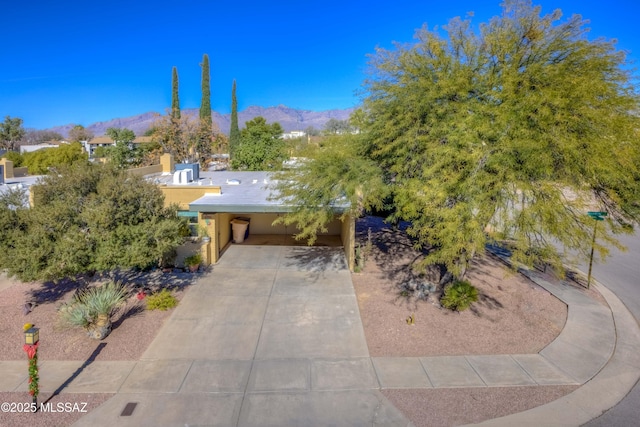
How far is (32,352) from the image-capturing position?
7.04m

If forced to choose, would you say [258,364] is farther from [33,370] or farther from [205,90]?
[205,90]

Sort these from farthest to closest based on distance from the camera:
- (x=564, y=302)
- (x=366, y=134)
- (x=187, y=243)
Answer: (x=187, y=243) → (x=366, y=134) → (x=564, y=302)

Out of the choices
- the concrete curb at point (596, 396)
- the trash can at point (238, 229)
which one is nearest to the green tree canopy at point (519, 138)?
the concrete curb at point (596, 396)

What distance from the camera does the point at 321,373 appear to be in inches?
332

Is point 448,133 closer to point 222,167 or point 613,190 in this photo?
point 613,190

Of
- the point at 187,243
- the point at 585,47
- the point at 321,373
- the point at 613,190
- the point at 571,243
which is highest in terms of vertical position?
the point at 585,47

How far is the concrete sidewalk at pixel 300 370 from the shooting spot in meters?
7.18

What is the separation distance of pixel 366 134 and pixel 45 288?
37.0 feet

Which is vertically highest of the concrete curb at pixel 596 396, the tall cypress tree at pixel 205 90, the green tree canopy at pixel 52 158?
the tall cypress tree at pixel 205 90

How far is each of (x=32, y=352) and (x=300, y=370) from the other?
15.8ft

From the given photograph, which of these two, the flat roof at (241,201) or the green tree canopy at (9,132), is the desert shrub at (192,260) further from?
the green tree canopy at (9,132)

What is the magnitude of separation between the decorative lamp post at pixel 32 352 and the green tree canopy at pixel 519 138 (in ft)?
26.0

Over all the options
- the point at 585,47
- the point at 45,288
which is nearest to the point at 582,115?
the point at 585,47

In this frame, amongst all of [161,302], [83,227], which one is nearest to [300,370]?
[161,302]
